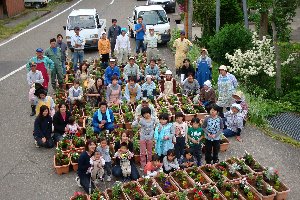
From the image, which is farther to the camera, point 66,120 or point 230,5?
point 230,5

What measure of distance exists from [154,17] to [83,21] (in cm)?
349

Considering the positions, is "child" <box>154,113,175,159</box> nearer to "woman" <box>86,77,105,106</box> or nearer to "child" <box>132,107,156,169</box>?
"child" <box>132,107,156,169</box>

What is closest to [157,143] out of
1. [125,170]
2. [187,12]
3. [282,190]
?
[125,170]

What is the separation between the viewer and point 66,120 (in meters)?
11.0

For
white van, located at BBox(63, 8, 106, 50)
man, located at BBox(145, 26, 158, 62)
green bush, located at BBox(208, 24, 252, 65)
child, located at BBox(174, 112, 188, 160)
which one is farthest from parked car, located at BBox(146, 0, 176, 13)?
child, located at BBox(174, 112, 188, 160)

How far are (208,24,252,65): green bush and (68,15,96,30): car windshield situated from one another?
612 centimetres

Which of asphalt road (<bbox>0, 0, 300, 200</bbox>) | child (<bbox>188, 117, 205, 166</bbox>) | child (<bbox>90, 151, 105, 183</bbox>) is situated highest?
child (<bbox>188, 117, 205, 166</bbox>)

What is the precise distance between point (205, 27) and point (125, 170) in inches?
542

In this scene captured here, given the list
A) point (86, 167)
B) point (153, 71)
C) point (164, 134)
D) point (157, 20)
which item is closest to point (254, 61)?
point (153, 71)

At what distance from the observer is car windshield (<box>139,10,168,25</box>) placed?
20297 millimetres

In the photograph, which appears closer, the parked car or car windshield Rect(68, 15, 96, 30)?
car windshield Rect(68, 15, 96, 30)

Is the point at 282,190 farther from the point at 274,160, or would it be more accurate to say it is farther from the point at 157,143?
the point at 157,143

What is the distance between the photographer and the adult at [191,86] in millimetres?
12889

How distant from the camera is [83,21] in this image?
785 inches
